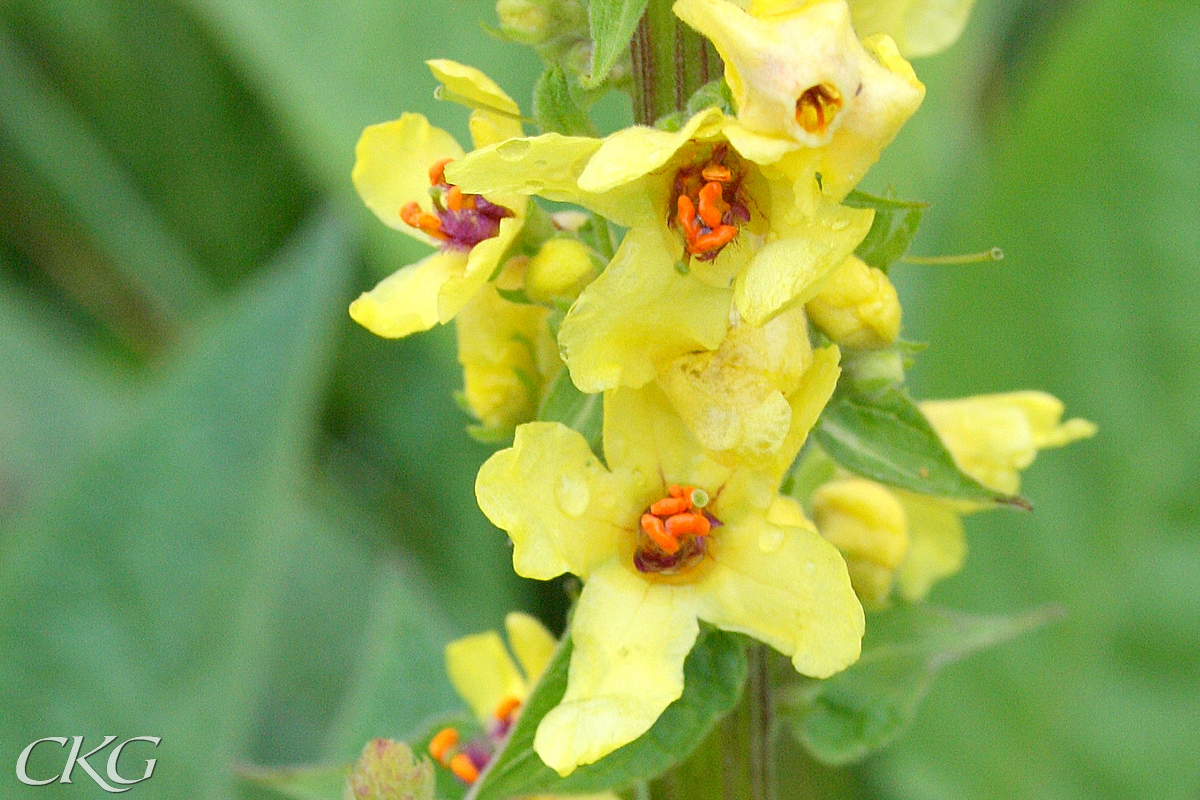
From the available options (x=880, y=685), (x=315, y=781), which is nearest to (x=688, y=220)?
(x=880, y=685)

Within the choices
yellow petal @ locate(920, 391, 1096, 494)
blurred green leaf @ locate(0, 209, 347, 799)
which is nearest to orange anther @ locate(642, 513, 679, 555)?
yellow petal @ locate(920, 391, 1096, 494)

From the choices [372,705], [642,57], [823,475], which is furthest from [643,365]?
[372,705]

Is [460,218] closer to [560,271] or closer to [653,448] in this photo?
[560,271]

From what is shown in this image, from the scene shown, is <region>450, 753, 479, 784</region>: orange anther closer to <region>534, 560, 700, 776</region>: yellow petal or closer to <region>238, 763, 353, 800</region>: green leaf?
<region>238, 763, 353, 800</region>: green leaf

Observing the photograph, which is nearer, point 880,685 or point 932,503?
point 880,685

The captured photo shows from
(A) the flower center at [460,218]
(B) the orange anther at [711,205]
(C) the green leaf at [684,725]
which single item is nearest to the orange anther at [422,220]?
(A) the flower center at [460,218]

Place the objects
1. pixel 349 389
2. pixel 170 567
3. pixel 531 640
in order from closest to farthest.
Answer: pixel 531 640 → pixel 170 567 → pixel 349 389
